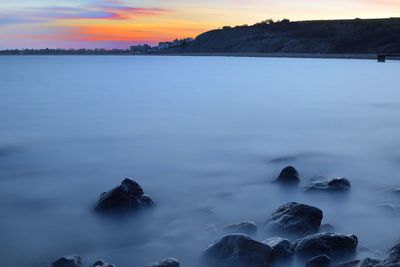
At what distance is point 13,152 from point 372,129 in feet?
31.0

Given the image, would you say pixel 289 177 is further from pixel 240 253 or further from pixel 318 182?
pixel 240 253

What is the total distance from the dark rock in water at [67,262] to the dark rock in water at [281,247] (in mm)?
1766

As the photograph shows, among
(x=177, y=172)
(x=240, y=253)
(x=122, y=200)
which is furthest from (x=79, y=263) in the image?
(x=177, y=172)

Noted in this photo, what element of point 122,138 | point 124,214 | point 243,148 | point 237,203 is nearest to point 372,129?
point 243,148

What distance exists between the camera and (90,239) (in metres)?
5.62

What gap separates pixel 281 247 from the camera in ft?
15.5

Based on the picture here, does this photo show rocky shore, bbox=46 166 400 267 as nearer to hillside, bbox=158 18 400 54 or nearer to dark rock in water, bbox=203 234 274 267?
dark rock in water, bbox=203 234 274 267

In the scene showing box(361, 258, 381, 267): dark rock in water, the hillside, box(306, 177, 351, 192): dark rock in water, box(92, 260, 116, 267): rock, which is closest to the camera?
box(361, 258, 381, 267): dark rock in water

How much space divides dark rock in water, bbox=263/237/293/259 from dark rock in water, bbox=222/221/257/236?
716 mm

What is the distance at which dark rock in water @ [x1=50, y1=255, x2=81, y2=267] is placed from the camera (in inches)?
182

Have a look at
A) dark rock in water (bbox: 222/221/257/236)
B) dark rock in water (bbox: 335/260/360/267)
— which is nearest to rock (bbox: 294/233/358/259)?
dark rock in water (bbox: 335/260/360/267)

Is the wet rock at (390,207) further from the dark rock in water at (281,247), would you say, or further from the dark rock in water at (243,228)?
the dark rock in water at (281,247)

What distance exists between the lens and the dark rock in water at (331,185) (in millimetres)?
7223

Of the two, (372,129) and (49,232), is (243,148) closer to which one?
(372,129)
